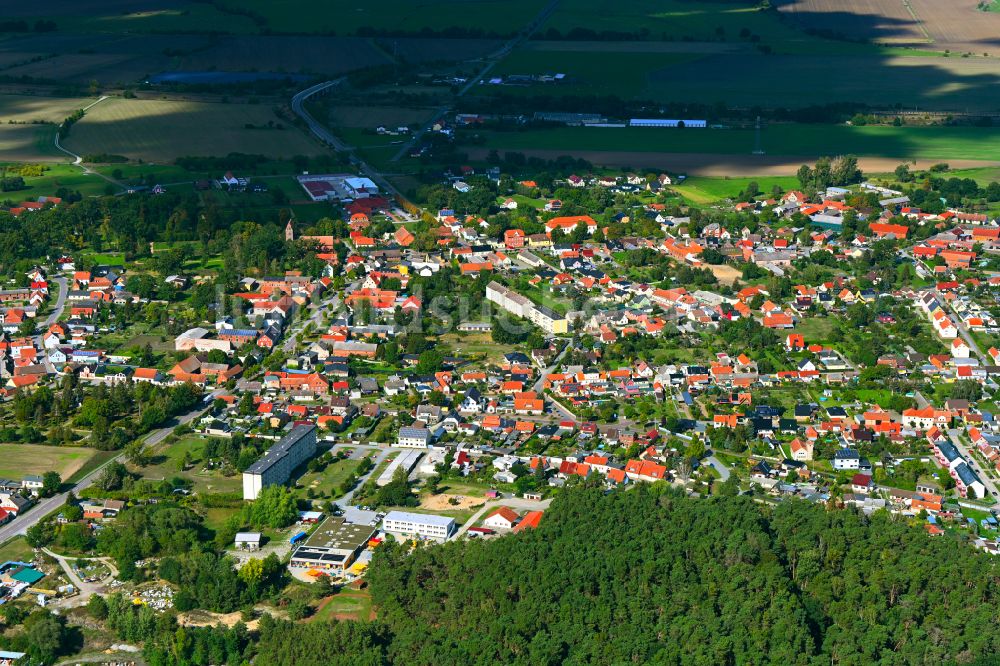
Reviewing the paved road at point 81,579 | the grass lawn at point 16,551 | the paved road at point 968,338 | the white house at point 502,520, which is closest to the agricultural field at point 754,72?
the paved road at point 968,338

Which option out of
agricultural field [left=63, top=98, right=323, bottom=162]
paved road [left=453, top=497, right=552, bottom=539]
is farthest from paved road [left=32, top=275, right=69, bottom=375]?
agricultural field [left=63, top=98, right=323, bottom=162]

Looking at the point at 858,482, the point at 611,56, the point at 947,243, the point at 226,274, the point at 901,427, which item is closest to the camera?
the point at 858,482

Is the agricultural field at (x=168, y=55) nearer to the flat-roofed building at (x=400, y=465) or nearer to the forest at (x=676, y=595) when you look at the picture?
the flat-roofed building at (x=400, y=465)

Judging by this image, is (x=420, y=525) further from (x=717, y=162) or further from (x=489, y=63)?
(x=489, y=63)

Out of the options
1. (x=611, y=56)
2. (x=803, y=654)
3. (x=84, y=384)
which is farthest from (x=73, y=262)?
(x=611, y=56)

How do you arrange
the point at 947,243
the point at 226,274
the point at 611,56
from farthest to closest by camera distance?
the point at 611,56
the point at 947,243
the point at 226,274

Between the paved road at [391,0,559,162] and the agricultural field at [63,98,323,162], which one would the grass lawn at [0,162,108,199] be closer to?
the agricultural field at [63,98,323,162]

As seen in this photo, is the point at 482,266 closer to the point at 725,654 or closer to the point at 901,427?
the point at 901,427
